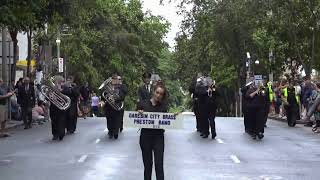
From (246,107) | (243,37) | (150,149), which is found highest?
(243,37)

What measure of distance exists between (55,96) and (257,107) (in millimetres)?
5855

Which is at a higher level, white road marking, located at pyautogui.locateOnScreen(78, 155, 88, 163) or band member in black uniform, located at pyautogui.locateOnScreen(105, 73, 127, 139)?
band member in black uniform, located at pyautogui.locateOnScreen(105, 73, 127, 139)

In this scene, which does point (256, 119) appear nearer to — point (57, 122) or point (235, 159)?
point (235, 159)

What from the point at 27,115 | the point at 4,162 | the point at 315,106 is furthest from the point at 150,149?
the point at 27,115

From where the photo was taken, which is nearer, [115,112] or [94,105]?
[115,112]

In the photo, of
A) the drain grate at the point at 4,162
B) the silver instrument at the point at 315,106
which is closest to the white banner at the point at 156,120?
A: the drain grate at the point at 4,162

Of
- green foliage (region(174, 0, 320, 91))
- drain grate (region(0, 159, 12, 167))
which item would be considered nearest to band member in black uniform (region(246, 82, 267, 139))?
drain grate (region(0, 159, 12, 167))

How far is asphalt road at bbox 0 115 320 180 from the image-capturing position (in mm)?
13078

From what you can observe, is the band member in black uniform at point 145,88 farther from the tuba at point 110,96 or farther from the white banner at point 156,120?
the white banner at point 156,120

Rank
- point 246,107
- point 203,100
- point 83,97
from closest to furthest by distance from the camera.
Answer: point 203,100 < point 246,107 < point 83,97

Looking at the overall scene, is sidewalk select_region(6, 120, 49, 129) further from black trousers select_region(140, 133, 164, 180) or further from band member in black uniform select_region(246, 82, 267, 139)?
black trousers select_region(140, 133, 164, 180)

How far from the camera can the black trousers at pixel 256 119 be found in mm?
20531

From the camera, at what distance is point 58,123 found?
20.3m

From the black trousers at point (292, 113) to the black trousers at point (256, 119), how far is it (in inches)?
221
